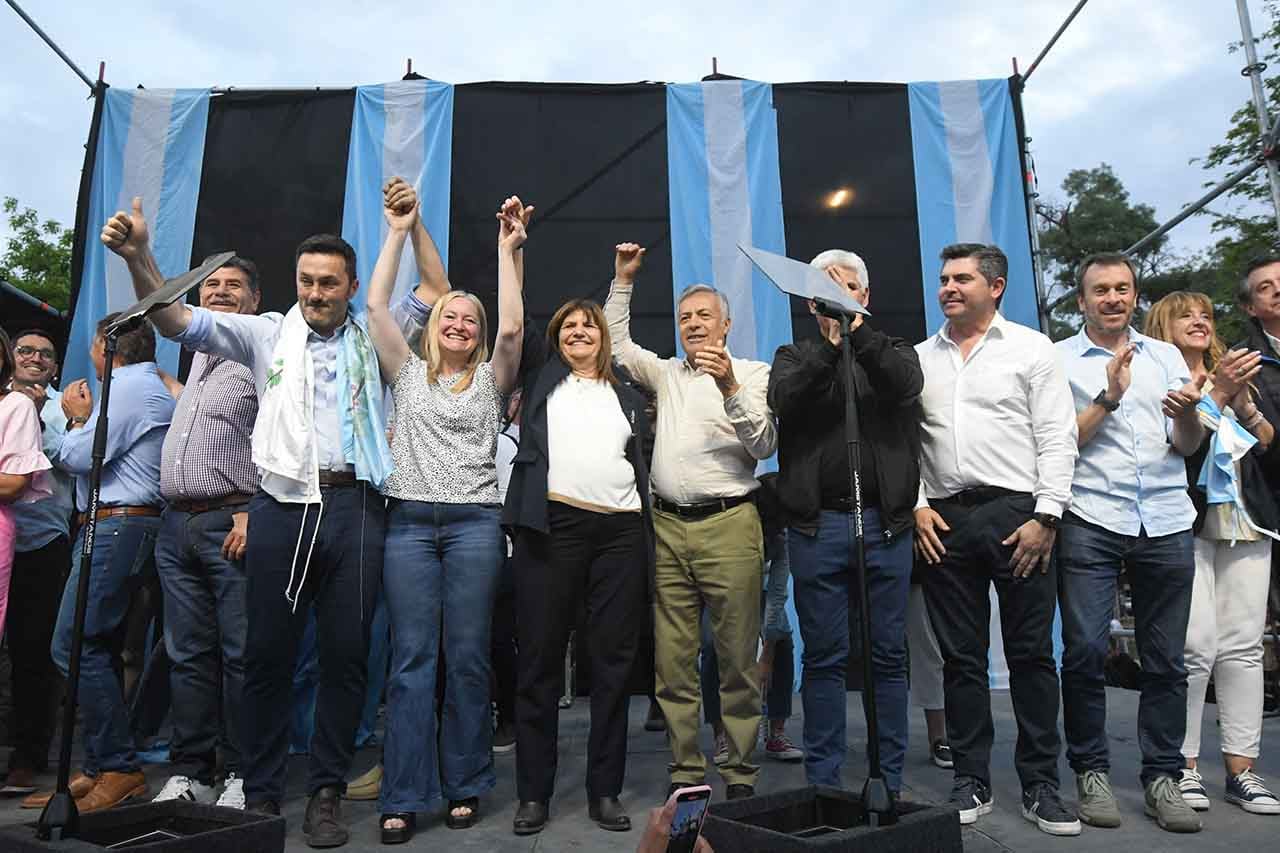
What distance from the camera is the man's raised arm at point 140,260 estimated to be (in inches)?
81.0

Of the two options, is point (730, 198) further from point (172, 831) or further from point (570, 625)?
point (172, 831)

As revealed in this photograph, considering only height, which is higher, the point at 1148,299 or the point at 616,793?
the point at 1148,299

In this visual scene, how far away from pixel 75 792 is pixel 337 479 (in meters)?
1.27

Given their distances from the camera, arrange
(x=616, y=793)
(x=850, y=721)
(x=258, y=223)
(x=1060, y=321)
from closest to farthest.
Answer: (x=616, y=793)
(x=850, y=721)
(x=258, y=223)
(x=1060, y=321)

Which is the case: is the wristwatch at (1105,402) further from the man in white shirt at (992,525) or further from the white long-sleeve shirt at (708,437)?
the white long-sleeve shirt at (708,437)

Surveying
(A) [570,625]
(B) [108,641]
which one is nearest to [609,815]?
(A) [570,625]

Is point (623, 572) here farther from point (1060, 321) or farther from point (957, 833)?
point (1060, 321)

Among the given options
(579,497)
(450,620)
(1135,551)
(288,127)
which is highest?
(288,127)

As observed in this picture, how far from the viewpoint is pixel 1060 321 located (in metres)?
22.5

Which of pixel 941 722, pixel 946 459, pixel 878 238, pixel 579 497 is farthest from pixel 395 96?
pixel 941 722

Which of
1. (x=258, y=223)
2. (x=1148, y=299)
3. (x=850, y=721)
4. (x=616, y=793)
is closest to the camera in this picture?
(x=616, y=793)

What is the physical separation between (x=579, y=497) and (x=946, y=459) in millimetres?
1028

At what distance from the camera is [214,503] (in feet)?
8.40

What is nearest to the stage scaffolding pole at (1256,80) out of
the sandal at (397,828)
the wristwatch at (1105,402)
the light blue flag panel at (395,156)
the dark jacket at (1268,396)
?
the dark jacket at (1268,396)
